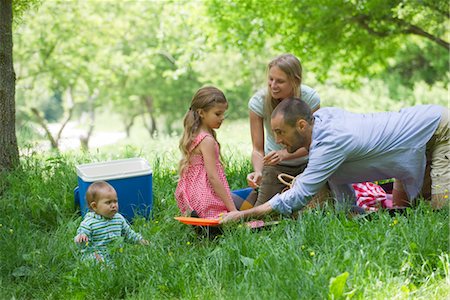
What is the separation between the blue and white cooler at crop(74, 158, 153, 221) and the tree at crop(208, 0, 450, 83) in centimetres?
644

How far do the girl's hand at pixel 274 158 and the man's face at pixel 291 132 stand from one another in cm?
48

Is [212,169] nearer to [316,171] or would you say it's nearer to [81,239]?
[316,171]

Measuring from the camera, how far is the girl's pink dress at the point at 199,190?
4.62m

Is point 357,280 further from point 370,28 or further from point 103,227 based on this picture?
point 370,28

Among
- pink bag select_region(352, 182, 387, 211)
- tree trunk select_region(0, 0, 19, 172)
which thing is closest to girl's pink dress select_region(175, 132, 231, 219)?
pink bag select_region(352, 182, 387, 211)

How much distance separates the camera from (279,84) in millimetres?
4762

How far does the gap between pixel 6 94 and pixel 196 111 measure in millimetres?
2136

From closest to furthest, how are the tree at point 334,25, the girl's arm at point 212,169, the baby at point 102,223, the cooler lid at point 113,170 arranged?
the baby at point 102,223
the girl's arm at point 212,169
the cooler lid at point 113,170
the tree at point 334,25

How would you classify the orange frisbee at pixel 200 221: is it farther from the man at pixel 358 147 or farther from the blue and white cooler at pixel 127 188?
the blue and white cooler at pixel 127 188

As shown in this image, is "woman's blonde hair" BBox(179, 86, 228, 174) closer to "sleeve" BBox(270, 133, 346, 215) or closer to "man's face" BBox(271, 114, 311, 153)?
"man's face" BBox(271, 114, 311, 153)

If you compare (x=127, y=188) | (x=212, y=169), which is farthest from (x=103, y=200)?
(x=212, y=169)

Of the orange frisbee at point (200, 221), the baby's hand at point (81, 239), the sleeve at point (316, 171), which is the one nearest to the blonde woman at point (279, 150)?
the sleeve at point (316, 171)

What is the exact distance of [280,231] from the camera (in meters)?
Answer: 3.94

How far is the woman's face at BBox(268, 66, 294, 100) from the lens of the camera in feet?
15.5
